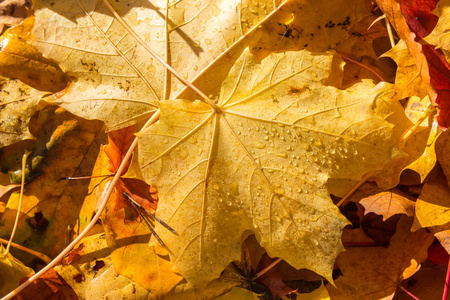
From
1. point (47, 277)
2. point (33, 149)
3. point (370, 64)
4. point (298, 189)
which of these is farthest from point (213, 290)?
point (370, 64)

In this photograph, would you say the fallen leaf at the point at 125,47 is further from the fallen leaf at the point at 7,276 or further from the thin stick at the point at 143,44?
the fallen leaf at the point at 7,276

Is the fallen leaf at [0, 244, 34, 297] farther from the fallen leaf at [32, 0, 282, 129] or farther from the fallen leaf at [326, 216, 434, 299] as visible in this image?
the fallen leaf at [326, 216, 434, 299]

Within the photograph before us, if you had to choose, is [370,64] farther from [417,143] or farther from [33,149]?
[33,149]

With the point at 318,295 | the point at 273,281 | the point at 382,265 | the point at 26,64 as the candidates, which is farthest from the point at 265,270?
the point at 26,64

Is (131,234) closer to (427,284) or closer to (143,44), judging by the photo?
(143,44)

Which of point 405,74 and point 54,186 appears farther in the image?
point 54,186

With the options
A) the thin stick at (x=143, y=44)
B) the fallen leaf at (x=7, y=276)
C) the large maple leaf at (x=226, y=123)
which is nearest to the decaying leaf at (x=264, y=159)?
the large maple leaf at (x=226, y=123)
